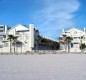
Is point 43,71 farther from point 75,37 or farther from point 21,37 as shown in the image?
point 75,37

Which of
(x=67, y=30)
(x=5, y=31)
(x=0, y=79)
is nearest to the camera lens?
(x=0, y=79)

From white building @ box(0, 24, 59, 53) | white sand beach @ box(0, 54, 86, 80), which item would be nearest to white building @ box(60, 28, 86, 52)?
white building @ box(0, 24, 59, 53)

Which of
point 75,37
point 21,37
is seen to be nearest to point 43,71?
point 21,37

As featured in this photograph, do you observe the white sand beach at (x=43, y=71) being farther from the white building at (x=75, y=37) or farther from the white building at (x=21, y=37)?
the white building at (x=75, y=37)

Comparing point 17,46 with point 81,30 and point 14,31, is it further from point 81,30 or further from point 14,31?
point 81,30

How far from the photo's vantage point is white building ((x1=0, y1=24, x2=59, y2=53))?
82062 mm

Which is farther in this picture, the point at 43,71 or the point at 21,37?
the point at 21,37

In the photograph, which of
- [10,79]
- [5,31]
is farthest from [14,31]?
[10,79]

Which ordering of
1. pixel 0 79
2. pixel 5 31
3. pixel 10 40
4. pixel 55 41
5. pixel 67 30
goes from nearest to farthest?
pixel 0 79 < pixel 10 40 < pixel 5 31 < pixel 67 30 < pixel 55 41

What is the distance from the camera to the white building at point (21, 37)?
269 feet

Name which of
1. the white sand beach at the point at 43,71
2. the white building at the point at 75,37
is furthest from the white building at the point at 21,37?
the white sand beach at the point at 43,71

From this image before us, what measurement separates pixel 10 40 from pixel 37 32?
12.9 meters

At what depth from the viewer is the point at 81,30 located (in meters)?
92.7

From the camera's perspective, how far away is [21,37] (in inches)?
3346
